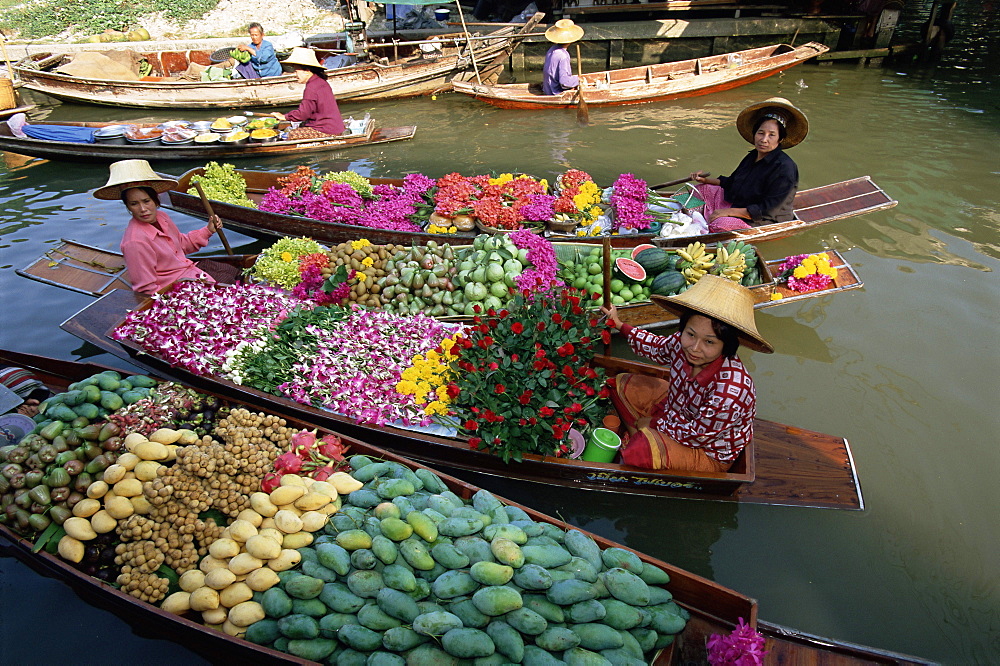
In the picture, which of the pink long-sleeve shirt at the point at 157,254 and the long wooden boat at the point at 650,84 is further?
the long wooden boat at the point at 650,84

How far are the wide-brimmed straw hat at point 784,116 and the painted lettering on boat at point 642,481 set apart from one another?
13.3 feet

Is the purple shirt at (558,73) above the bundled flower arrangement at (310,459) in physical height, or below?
above

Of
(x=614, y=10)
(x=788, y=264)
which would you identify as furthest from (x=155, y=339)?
(x=614, y=10)

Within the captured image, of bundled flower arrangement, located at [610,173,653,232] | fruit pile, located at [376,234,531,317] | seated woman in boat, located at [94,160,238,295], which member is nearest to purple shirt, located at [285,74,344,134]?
seated woman in boat, located at [94,160,238,295]

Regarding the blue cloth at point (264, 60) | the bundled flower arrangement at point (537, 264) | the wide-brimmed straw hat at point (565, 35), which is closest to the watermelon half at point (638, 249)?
the bundled flower arrangement at point (537, 264)

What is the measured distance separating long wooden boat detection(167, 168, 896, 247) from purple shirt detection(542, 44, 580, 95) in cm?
566

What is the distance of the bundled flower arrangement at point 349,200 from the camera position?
6363 mm

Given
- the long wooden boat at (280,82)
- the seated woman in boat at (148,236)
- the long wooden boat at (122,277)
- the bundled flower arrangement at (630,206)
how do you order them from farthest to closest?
the long wooden boat at (280,82) → the bundled flower arrangement at (630,206) → the long wooden boat at (122,277) → the seated woman in boat at (148,236)

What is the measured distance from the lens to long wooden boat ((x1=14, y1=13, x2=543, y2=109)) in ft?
37.0

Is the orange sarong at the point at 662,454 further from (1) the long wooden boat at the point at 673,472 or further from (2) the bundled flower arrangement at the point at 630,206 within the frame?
(2) the bundled flower arrangement at the point at 630,206

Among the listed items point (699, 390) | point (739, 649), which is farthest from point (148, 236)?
point (739, 649)

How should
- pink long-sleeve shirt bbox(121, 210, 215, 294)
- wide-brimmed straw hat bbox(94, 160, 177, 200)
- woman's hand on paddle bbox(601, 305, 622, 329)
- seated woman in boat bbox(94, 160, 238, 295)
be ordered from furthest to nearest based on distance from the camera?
1. pink long-sleeve shirt bbox(121, 210, 215, 294)
2. seated woman in boat bbox(94, 160, 238, 295)
3. wide-brimmed straw hat bbox(94, 160, 177, 200)
4. woman's hand on paddle bbox(601, 305, 622, 329)

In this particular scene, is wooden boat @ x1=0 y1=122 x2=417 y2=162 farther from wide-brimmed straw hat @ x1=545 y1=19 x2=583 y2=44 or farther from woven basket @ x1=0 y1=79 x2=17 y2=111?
wide-brimmed straw hat @ x1=545 y1=19 x2=583 y2=44

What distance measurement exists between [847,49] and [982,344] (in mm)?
12928
